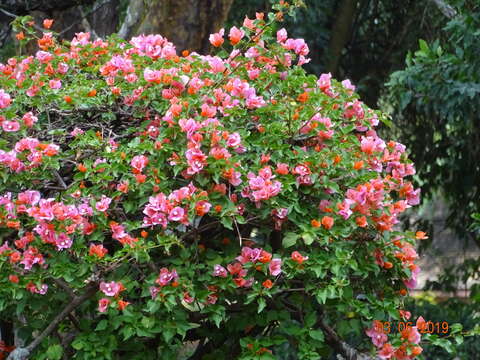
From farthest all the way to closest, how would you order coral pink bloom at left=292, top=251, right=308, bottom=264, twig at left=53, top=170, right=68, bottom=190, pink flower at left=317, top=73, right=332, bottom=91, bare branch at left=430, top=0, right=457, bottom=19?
bare branch at left=430, top=0, right=457, bottom=19 → pink flower at left=317, top=73, right=332, bottom=91 → twig at left=53, top=170, right=68, bottom=190 → coral pink bloom at left=292, top=251, right=308, bottom=264

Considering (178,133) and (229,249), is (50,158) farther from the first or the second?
(229,249)

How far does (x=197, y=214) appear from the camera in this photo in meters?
2.33

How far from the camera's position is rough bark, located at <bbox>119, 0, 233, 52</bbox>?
434 centimetres

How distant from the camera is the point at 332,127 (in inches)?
109

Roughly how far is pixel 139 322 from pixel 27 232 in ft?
1.48

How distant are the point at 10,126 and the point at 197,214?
2.45ft

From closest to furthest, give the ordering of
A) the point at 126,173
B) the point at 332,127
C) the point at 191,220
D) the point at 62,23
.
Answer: the point at 191,220, the point at 126,173, the point at 332,127, the point at 62,23

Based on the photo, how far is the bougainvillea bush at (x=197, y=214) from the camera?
239 cm

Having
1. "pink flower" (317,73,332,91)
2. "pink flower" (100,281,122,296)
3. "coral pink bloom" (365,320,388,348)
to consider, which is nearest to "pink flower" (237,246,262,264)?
"pink flower" (100,281,122,296)

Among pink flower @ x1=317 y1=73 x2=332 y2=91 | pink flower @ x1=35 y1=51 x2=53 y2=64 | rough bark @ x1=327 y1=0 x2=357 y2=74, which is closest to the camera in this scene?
pink flower @ x1=317 y1=73 x2=332 y2=91

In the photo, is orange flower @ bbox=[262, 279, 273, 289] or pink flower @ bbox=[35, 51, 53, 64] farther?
pink flower @ bbox=[35, 51, 53, 64]

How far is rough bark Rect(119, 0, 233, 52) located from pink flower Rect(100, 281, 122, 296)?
2223mm

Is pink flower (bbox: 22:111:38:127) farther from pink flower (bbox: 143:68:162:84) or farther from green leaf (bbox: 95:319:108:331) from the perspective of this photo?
green leaf (bbox: 95:319:108:331)

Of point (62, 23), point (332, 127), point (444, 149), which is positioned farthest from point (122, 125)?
point (444, 149)
